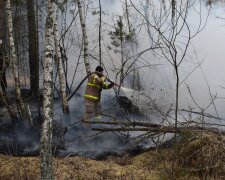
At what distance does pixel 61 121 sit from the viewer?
14.8 m

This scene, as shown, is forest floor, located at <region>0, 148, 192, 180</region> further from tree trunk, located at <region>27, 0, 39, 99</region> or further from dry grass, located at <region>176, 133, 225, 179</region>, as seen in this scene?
tree trunk, located at <region>27, 0, 39, 99</region>

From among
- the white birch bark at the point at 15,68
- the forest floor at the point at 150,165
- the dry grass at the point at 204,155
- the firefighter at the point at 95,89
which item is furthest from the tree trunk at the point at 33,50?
the dry grass at the point at 204,155

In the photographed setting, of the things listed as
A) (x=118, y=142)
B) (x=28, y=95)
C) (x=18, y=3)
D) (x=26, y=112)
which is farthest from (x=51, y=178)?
(x=18, y=3)

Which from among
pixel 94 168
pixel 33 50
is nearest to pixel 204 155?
pixel 94 168

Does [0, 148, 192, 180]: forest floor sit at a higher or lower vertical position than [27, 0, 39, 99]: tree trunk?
lower

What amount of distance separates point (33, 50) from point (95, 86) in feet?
17.5

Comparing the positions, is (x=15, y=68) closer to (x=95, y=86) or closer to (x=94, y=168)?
(x=95, y=86)

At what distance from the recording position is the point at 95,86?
12.8 m

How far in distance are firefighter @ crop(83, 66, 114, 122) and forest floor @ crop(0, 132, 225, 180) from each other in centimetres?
226

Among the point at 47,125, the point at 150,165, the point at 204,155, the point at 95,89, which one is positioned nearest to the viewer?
the point at 47,125

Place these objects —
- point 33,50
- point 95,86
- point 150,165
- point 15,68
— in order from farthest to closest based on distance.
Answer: point 33,50
point 15,68
point 95,86
point 150,165

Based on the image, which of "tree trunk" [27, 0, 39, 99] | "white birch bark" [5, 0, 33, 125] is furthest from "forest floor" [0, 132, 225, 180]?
"tree trunk" [27, 0, 39, 99]

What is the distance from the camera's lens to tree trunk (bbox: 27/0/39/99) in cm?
1680

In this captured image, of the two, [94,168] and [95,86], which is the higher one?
[95,86]
